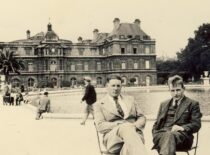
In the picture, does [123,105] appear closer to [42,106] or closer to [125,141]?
[125,141]

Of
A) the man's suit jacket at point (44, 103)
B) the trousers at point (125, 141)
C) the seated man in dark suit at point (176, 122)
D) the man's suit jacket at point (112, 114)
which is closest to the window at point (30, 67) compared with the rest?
the man's suit jacket at point (44, 103)

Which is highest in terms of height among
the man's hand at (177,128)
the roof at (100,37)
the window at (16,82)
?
the roof at (100,37)

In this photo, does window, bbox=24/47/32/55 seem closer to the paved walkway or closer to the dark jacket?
the paved walkway

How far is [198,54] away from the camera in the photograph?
1667 inches

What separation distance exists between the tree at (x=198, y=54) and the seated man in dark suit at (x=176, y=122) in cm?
3590

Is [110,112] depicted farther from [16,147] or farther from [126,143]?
[16,147]

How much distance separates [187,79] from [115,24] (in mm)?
12514

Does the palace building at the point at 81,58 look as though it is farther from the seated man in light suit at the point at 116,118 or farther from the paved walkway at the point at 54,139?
the seated man in light suit at the point at 116,118

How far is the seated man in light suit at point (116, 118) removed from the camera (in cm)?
450

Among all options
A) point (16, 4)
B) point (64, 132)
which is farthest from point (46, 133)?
point (16, 4)

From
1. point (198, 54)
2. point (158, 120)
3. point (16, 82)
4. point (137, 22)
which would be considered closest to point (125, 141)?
point (158, 120)

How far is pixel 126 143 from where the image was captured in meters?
4.34

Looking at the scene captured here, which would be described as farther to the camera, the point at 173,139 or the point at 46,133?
the point at 46,133

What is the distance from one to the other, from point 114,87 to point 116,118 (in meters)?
0.33
